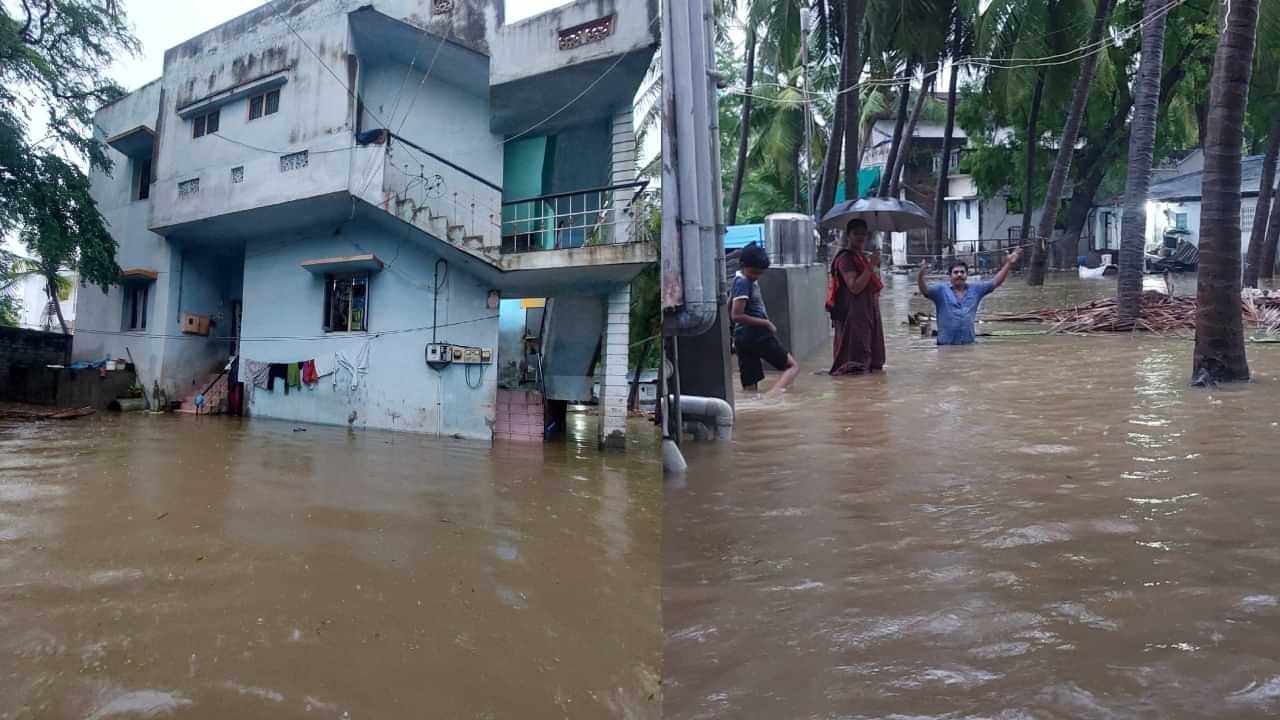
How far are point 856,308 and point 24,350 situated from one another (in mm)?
16718

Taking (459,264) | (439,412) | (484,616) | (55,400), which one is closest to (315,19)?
(459,264)

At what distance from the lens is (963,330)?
11.3m

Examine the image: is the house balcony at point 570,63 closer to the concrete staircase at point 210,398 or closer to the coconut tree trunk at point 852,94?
the concrete staircase at point 210,398

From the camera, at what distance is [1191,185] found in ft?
101

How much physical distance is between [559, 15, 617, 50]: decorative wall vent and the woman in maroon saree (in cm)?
480

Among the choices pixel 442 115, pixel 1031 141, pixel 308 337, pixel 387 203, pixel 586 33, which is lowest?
pixel 308 337

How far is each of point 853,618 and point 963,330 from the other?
366 inches

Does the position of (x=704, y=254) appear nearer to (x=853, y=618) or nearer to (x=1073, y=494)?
(x=1073, y=494)

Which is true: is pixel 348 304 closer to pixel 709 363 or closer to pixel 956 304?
pixel 709 363

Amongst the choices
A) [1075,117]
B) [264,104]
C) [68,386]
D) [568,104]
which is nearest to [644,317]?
[568,104]

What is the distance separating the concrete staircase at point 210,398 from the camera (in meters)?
11.7

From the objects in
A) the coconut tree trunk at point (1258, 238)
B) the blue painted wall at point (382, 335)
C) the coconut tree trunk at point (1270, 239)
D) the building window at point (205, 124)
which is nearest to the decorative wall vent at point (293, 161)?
the blue painted wall at point (382, 335)

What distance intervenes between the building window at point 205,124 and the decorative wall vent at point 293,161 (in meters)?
1.55

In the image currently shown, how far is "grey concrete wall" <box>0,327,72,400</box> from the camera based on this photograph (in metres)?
16.9
